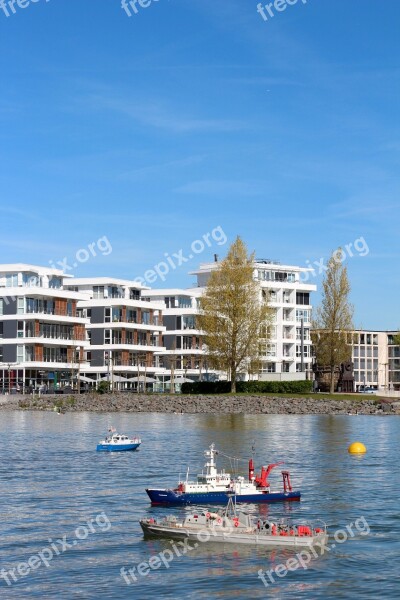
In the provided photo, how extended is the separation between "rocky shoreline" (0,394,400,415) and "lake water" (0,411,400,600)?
137ft

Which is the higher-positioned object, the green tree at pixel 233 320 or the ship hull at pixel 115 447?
the green tree at pixel 233 320

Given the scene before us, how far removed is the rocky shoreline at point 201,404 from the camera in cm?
13950

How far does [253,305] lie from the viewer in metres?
151

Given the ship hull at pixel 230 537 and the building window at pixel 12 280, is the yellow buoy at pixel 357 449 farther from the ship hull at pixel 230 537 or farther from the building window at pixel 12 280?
the building window at pixel 12 280

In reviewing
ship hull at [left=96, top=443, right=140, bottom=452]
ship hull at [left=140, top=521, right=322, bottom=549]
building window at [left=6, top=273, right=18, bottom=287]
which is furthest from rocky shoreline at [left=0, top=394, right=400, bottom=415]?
ship hull at [left=140, top=521, right=322, bottom=549]

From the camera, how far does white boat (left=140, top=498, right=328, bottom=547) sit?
42.6 metres

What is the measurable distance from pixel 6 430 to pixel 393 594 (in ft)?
231

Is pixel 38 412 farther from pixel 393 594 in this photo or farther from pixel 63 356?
pixel 393 594

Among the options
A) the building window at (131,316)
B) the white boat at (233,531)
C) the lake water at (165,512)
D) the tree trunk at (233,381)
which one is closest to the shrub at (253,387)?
the tree trunk at (233,381)

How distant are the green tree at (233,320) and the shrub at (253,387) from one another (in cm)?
265

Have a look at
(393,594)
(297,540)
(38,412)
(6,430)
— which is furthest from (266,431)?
(393,594)

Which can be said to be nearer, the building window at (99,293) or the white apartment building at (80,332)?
the white apartment building at (80,332)

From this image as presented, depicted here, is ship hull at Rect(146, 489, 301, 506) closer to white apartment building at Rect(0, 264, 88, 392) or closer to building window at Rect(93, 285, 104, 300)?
white apartment building at Rect(0, 264, 88, 392)

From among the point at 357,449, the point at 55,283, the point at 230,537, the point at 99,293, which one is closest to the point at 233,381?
the point at 55,283
